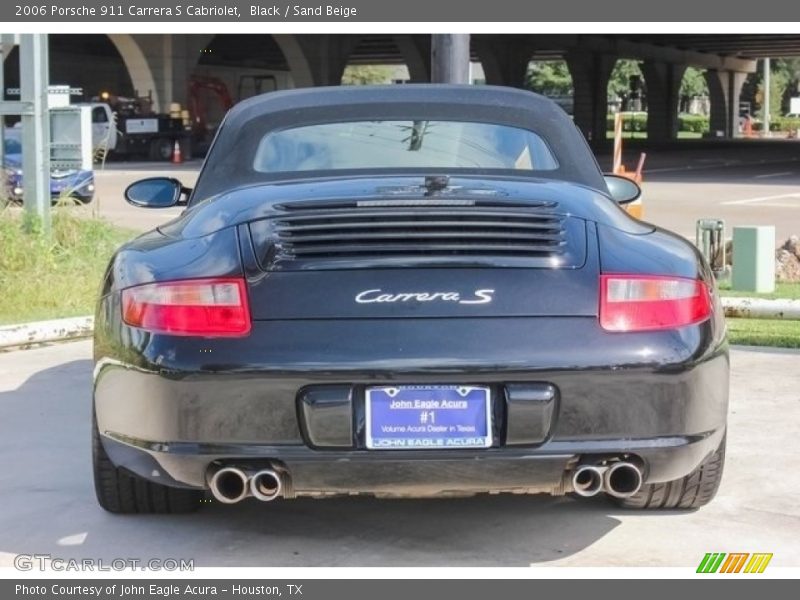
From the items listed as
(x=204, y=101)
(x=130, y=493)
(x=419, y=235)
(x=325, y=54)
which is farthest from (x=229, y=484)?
(x=325, y=54)

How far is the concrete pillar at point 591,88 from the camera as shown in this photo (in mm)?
61781

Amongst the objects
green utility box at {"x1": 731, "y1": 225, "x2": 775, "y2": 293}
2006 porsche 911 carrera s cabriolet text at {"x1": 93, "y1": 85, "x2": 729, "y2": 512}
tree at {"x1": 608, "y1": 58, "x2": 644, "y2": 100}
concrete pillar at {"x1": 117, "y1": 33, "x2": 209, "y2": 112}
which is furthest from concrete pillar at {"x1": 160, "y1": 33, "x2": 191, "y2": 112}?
tree at {"x1": 608, "y1": 58, "x2": 644, "y2": 100}

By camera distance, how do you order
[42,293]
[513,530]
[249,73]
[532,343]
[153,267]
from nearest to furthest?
[532,343]
[153,267]
[513,530]
[42,293]
[249,73]

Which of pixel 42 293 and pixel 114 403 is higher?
pixel 114 403

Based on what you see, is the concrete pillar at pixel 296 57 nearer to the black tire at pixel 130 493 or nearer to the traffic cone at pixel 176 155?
the traffic cone at pixel 176 155

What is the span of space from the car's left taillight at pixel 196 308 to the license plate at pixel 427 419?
17.4 inches

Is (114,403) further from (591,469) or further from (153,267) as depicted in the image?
(591,469)

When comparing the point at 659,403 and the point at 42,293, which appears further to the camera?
the point at 42,293

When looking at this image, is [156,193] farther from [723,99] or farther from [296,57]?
[723,99]

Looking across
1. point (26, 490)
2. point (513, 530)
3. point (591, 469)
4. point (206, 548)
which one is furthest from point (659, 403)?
point (26, 490)

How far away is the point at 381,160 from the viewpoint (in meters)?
4.84

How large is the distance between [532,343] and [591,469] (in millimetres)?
408

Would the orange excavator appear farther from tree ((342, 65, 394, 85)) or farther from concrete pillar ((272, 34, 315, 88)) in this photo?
tree ((342, 65, 394, 85))

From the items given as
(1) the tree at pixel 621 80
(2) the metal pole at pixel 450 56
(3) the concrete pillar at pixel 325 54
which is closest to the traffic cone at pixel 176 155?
(3) the concrete pillar at pixel 325 54
